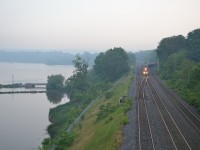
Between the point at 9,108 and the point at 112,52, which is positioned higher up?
the point at 112,52

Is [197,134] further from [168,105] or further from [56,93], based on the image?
[56,93]

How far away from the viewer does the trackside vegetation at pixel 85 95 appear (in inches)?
1830

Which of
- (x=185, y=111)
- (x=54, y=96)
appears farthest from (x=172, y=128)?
(x=54, y=96)

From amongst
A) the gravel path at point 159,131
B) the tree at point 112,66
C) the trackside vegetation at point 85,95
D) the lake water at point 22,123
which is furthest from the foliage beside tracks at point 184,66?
the lake water at point 22,123

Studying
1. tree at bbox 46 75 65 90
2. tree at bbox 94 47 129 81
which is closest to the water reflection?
tree at bbox 46 75 65 90

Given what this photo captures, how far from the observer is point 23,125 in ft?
260

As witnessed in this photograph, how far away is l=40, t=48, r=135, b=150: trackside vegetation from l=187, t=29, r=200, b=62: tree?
22.8 meters

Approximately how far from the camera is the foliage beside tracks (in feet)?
202

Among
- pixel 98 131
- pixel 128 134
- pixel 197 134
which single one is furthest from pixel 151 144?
pixel 98 131

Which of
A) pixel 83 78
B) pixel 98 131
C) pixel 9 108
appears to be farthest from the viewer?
pixel 83 78

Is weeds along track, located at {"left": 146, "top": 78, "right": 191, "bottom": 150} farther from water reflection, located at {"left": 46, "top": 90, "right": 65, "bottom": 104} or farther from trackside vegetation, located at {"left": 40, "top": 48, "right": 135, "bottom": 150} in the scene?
water reflection, located at {"left": 46, "top": 90, "right": 65, "bottom": 104}

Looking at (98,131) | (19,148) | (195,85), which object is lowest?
(19,148)

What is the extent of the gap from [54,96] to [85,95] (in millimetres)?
47660

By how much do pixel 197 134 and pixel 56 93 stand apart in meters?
121
